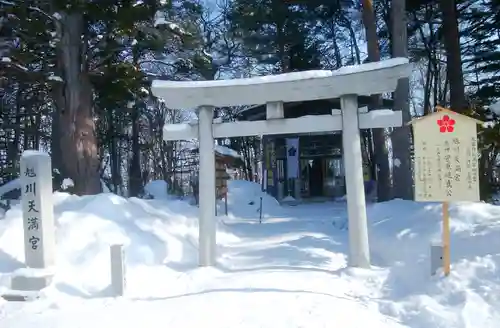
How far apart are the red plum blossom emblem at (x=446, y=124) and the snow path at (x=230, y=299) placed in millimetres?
2279

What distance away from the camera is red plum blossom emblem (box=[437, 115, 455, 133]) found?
6.33m

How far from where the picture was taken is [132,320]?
208 inches

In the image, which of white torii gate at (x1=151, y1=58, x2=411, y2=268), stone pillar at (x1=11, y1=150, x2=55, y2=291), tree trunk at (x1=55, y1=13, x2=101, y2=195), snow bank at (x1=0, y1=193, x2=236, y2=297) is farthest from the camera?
tree trunk at (x1=55, y1=13, x2=101, y2=195)

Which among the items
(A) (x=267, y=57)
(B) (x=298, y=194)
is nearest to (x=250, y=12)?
(A) (x=267, y=57)

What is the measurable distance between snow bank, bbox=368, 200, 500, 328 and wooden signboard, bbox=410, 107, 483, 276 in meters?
0.40

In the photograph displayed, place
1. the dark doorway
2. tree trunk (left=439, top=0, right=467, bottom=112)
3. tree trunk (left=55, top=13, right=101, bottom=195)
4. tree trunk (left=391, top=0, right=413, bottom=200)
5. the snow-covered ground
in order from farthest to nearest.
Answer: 1. the dark doorway
2. tree trunk (left=391, top=0, right=413, bottom=200)
3. tree trunk (left=439, top=0, right=467, bottom=112)
4. tree trunk (left=55, top=13, right=101, bottom=195)
5. the snow-covered ground

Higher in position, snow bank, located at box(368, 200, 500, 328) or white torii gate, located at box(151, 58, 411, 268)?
white torii gate, located at box(151, 58, 411, 268)

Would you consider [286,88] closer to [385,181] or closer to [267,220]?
[267,220]

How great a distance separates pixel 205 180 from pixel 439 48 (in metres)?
19.9

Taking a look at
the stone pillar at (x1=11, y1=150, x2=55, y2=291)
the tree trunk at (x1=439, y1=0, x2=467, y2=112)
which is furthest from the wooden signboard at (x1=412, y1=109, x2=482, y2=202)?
the tree trunk at (x1=439, y1=0, x2=467, y2=112)

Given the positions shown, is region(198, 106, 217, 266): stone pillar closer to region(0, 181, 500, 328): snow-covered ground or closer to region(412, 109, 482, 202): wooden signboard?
region(0, 181, 500, 328): snow-covered ground

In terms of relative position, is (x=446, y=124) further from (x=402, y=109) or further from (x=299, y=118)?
(x=402, y=109)

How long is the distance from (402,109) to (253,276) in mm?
8447

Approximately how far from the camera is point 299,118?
767 cm
